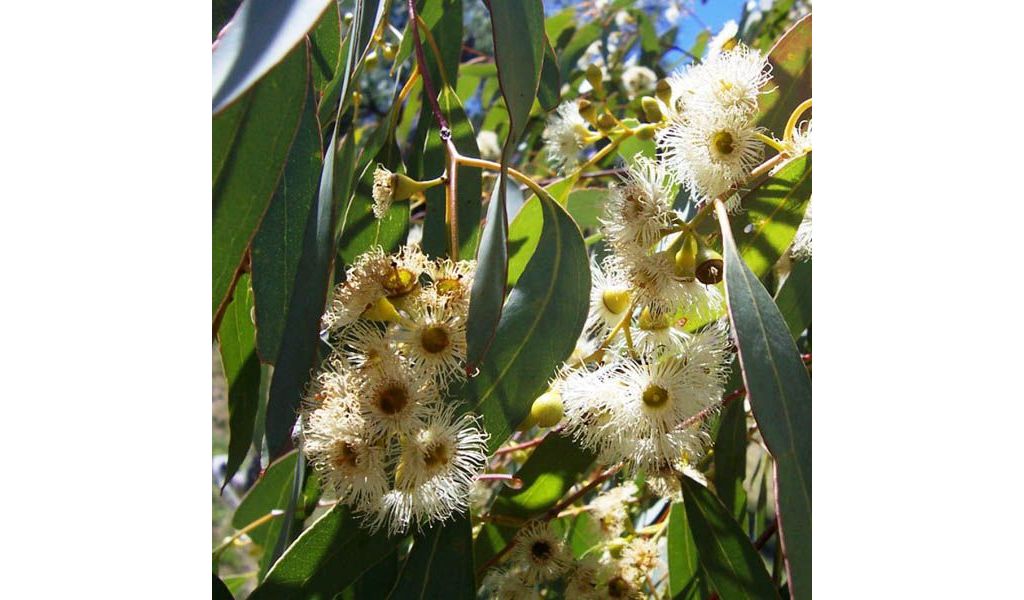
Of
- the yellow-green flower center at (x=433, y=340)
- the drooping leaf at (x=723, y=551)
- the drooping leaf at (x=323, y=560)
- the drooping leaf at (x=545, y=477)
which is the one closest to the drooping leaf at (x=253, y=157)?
the yellow-green flower center at (x=433, y=340)

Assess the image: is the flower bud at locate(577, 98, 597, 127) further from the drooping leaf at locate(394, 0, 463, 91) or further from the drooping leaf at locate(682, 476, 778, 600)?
the drooping leaf at locate(682, 476, 778, 600)

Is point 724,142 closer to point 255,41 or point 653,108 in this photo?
point 653,108

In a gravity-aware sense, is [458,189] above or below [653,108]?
below

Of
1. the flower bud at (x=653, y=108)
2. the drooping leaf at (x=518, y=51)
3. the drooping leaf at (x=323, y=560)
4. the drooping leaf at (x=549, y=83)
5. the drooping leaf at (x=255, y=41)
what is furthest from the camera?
the drooping leaf at (x=549, y=83)

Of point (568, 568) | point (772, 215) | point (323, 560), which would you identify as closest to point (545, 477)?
point (568, 568)

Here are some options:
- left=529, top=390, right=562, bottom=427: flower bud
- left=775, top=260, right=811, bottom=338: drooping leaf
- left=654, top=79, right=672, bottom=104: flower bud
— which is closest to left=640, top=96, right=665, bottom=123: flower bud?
left=654, top=79, right=672, bottom=104: flower bud

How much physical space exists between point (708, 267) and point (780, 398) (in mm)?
124

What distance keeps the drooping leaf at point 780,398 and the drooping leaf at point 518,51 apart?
0.63 ft

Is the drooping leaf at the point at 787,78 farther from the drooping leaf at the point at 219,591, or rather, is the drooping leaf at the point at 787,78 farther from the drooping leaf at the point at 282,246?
the drooping leaf at the point at 219,591

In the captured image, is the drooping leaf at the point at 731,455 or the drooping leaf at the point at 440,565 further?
the drooping leaf at the point at 731,455

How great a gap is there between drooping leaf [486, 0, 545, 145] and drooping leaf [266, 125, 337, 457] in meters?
0.17

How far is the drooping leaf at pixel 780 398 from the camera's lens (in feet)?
2.09

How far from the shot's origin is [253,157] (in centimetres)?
65
